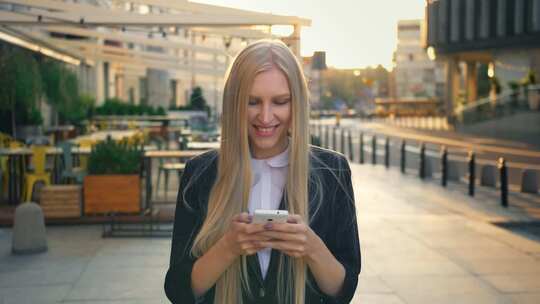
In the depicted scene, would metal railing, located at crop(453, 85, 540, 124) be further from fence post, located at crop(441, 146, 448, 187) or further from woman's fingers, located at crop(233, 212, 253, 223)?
woman's fingers, located at crop(233, 212, 253, 223)

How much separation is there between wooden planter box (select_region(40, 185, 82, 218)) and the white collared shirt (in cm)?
838

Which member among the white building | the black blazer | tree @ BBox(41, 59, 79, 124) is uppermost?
the white building

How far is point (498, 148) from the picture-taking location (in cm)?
3053

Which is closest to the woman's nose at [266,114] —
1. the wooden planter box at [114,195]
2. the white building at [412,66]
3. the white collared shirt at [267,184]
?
the white collared shirt at [267,184]

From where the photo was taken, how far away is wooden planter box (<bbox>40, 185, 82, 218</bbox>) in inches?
413

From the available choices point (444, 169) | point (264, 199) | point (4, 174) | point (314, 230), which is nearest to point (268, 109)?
point (264, 199)

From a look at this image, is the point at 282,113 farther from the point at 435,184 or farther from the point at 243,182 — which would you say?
the point at 435,184

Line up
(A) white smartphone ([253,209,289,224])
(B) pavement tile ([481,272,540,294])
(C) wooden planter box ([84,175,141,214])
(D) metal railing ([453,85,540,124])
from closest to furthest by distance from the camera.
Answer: (A) white smartphone ([253,209,289,224]) → (B) pavement tile ([481,272,540,294]) → (C) wooden planter box ([84,175,141,214]) → (D) metal railing ([453,85,540,124])

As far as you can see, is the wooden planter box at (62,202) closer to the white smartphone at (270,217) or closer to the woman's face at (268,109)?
the woman's face at (268,109)

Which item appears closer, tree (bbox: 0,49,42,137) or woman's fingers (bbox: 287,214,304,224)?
woman's fingers (bbox: 287,214,304,224)

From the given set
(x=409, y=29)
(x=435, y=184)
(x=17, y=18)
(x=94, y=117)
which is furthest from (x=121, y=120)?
(x=409, y=29)

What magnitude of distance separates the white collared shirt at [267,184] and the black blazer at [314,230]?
0.14ft

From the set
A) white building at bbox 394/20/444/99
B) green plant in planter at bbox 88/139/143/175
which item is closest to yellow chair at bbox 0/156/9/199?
green plant in planter at bbox 88/139/143/175

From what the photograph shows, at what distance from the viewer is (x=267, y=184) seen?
252cm
